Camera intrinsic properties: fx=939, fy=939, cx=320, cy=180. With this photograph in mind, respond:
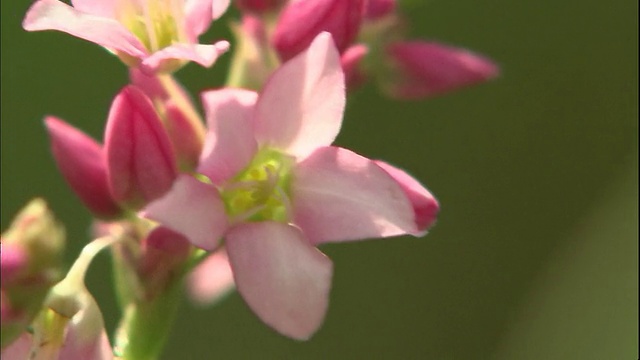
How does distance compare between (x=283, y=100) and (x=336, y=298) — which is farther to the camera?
(x=336, y=298)

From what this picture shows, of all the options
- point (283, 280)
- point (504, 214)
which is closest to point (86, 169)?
point (283, 280)

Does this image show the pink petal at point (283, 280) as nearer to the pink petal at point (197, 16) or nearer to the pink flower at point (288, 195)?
the pink flower at point (288, 195)

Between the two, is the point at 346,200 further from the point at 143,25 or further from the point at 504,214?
the point at 504,214

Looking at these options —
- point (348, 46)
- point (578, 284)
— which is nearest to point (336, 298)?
point (578, 284)

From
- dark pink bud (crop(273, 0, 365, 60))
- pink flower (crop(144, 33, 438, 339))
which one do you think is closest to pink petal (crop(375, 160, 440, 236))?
pink flower (crop(144, 33, 438, 339))

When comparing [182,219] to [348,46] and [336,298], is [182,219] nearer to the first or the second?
[348,46]

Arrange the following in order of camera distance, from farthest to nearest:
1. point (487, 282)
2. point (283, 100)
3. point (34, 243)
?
point (487, 282) < point (283, 100) < point (34, 243)
